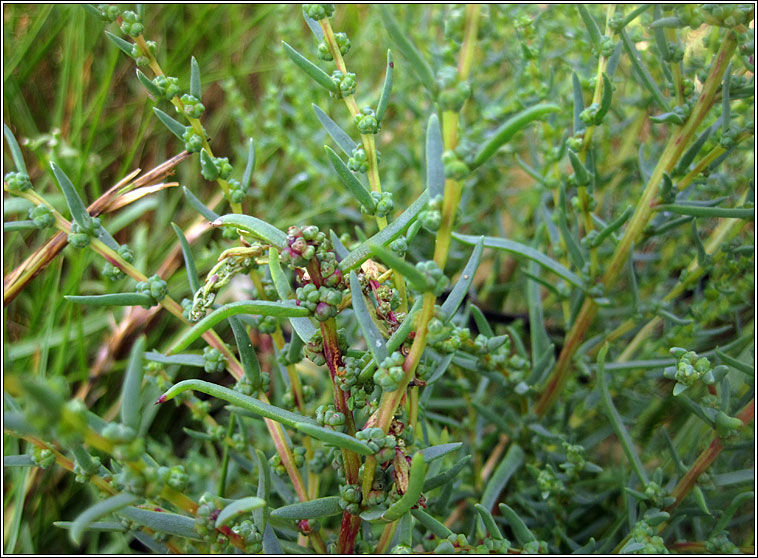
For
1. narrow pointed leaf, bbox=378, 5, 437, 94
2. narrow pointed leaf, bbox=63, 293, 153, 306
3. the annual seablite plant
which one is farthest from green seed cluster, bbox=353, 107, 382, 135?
narrow pointed leaf, bbox=63, 293, 153, 306

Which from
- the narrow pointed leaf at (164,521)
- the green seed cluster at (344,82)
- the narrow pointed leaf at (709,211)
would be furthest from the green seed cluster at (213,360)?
the narrow pointed leaf at (709,211)

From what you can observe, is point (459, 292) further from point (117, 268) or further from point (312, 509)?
point (117, 268)

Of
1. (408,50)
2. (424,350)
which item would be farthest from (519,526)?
(408,50)

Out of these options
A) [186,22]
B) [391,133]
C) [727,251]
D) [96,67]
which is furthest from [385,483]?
[186,22]

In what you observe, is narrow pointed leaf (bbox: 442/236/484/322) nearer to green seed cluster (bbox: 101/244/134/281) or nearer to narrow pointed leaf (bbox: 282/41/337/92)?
narrow pointed leaf (bbox: 282/41/337/92)

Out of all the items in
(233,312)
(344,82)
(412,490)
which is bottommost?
(412,490)

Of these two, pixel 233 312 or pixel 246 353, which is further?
pixel 246 353

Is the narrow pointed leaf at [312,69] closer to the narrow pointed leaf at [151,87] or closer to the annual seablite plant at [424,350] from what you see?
the annual seablite plant at [424,350]
